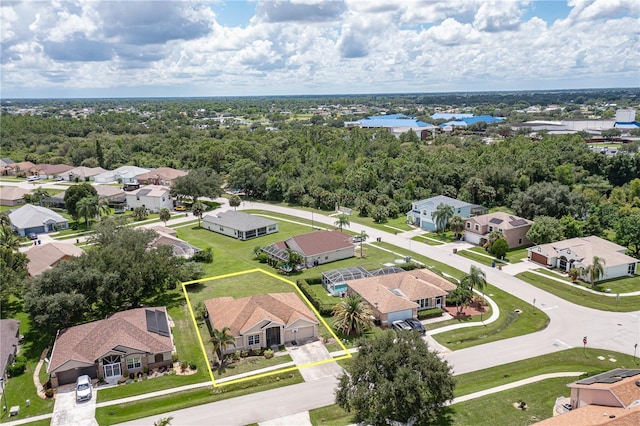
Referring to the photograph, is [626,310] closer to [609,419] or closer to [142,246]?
[609,419]

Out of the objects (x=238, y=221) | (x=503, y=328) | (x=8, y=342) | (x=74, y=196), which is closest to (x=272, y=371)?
(x=503, y=328)

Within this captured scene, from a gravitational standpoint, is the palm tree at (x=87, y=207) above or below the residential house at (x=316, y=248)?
above

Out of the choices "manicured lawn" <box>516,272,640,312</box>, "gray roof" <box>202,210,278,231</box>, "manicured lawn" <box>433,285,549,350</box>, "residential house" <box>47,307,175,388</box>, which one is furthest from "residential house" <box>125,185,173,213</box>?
"manicured lawn" <box>516,272,640,312</box>

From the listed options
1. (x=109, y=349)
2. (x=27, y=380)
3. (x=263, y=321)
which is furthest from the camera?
(x=263, y=321)

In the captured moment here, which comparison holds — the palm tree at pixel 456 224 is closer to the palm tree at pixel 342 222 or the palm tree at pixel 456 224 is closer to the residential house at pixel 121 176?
the palm tree at pixel 342 222

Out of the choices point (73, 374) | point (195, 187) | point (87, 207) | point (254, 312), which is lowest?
point (73, 374)

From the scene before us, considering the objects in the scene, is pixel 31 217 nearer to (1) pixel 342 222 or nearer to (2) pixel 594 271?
(1) pixel 342 222

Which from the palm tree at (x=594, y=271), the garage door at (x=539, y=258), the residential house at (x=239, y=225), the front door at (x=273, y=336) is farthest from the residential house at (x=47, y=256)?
the palm tree at (x=594, y=271)
